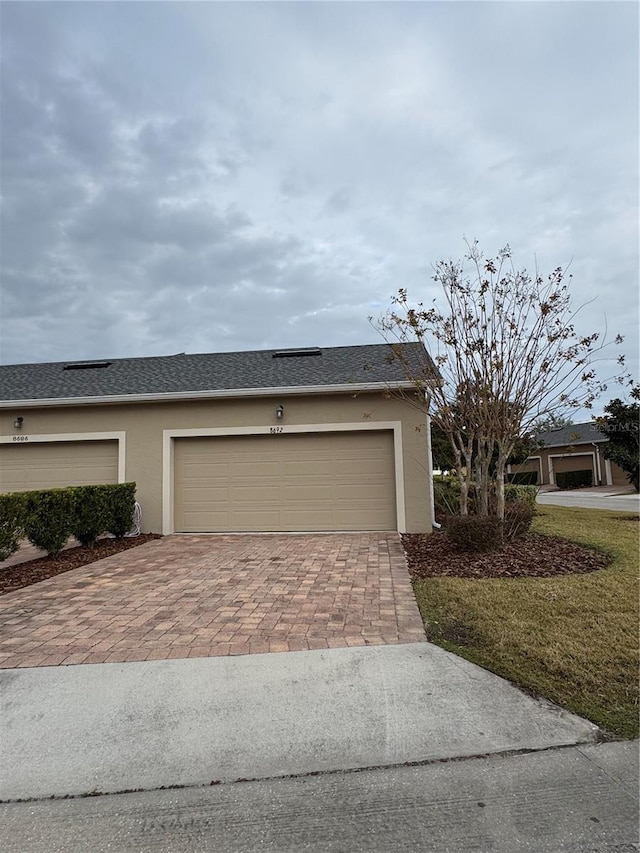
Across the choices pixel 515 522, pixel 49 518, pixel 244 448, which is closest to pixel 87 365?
pixel 244 448

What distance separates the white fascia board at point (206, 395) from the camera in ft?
32.3

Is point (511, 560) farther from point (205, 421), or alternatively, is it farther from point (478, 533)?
point (205, 421)

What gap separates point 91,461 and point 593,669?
10.1 m

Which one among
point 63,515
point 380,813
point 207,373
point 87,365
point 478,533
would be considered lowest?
point 380,813

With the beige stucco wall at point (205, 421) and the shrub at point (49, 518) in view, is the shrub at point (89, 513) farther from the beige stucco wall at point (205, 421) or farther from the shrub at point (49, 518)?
the beige stucco wall at point (205, 421)

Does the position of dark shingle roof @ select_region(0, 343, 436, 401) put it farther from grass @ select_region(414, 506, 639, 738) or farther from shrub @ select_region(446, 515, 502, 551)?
grass @ select_region(414, 506, 639, 738)

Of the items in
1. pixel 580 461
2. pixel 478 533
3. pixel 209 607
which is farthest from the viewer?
pixel 580 461

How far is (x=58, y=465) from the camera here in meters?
10.8

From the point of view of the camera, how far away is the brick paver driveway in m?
3.95

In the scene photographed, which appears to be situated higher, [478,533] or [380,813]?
[478,533]

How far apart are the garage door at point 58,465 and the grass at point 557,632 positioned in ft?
25.3

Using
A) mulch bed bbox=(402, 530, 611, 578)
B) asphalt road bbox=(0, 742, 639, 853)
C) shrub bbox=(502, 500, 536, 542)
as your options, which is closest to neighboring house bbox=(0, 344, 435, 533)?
shrub bbox=(502, 500, 536, 542)

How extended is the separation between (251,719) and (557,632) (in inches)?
104

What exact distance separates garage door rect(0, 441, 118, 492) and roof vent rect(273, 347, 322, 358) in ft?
16.2
